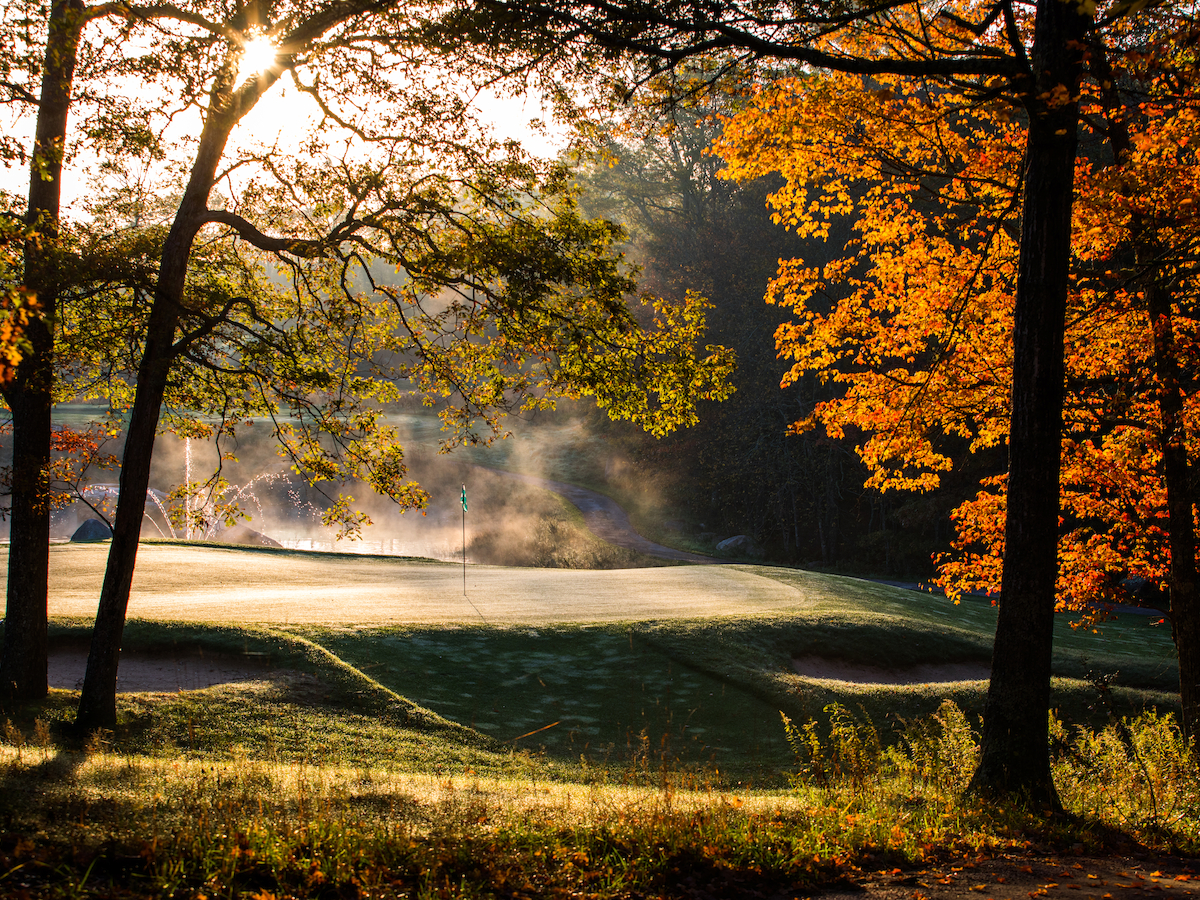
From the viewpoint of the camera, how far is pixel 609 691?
11000mm

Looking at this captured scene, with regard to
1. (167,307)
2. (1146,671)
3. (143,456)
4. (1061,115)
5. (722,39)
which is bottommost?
(1146,671)

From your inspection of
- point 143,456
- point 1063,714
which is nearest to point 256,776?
point 143,456

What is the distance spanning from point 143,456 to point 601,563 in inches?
916

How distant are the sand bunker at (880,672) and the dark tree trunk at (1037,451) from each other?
20.8 feet

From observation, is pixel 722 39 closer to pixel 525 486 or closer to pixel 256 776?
pixel 256 776

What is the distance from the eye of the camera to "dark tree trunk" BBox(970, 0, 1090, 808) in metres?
6.01

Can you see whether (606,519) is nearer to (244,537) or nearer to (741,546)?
(741,546)

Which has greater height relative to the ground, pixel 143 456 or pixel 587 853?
pixel 143 456

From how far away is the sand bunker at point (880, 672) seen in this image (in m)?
12.7

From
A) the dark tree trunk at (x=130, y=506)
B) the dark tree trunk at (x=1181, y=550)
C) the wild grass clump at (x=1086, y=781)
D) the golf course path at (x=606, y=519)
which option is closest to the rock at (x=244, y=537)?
the golf course path at (x=606, y=519)

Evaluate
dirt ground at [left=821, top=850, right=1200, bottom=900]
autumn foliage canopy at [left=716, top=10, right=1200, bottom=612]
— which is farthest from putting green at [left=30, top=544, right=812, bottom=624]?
dirt ground at [left=821, top=850, right=1200, bottom=900]

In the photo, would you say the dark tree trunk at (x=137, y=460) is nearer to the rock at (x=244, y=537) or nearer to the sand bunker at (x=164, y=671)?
the sand bunker at (x=164, y=671)

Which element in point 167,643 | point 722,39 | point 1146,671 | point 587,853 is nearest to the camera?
point 587,853

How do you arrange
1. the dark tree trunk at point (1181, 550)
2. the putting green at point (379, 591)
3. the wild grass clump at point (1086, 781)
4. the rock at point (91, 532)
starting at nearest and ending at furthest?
the wild grass clump at point (1086, 781) < the dark tree trunk at point (1181, 550) < the putting green at point (379, 591) < the rock at point (91, 532)
